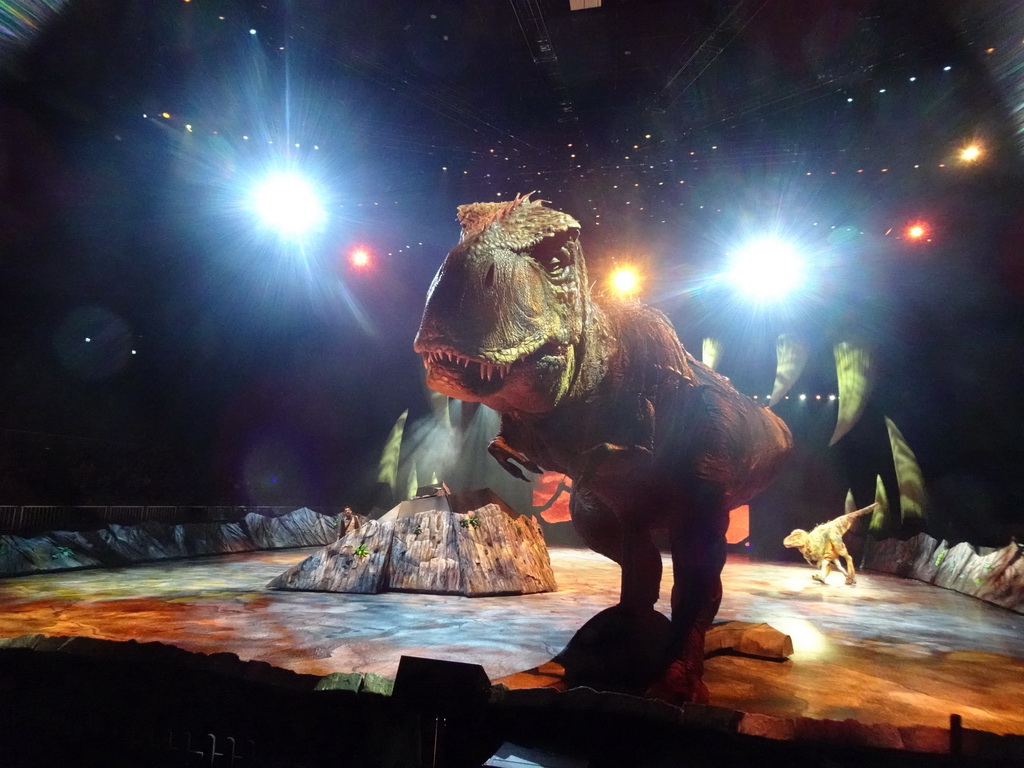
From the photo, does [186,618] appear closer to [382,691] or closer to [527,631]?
[527,631]

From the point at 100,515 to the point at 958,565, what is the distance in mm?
16070

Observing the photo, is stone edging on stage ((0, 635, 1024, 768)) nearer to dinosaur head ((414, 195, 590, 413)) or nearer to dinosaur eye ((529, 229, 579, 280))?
dinosaur head ((414, 195, 590, 413))

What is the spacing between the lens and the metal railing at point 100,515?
9320 millimetres

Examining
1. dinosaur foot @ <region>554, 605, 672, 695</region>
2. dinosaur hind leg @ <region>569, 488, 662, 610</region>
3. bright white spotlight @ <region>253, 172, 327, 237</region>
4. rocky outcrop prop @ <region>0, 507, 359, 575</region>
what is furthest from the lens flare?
rocky outcrop prop @ <region>0, 507, 359, 575</region>

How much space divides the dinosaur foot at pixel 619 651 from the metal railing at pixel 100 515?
10.1 meters

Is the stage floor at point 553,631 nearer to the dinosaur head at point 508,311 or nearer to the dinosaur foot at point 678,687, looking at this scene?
the dinosaur foot at point 678,687

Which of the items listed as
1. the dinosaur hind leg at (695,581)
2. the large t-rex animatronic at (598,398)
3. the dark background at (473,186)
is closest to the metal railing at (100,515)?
the dark background at (473,186)

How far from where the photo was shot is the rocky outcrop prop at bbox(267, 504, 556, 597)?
302 inches

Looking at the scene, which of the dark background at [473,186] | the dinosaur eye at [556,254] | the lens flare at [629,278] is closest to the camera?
the dinosaur eye at [556,254]

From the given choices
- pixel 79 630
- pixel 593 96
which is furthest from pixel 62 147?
pixel 593 96

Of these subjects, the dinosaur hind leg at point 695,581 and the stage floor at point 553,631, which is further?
the stage floor at point 553,631

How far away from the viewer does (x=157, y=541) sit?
1134cm

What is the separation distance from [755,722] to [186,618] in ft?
18.1

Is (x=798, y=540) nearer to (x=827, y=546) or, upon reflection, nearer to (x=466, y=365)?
(x=827, y=546)
